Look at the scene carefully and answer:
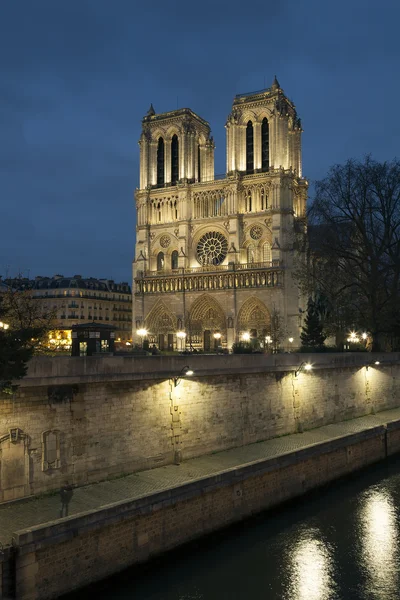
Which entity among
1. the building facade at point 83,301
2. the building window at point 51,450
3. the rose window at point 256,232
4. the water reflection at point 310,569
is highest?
the rose window at point 256,232

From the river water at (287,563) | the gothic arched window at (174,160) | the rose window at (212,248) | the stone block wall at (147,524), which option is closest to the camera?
the stone block wall at (147,524)

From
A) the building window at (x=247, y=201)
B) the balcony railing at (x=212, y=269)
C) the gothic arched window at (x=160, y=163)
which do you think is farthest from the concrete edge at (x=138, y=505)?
the gothic arched window at (x=160, y=163)

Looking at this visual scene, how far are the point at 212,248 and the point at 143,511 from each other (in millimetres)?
50187

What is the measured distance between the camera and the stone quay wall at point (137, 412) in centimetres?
1494

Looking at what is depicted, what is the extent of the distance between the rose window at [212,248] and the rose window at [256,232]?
2.84 m

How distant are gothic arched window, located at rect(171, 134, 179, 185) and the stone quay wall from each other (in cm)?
4274

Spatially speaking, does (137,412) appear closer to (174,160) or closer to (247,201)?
(247,201)

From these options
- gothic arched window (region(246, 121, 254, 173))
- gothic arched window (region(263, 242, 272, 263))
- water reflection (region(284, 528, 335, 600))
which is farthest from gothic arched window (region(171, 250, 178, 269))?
water reflection (region(284, 528, 335, 600))

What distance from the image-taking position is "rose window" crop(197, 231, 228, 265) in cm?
6200

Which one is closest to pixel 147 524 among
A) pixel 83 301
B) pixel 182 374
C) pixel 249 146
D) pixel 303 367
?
pixel 182 374

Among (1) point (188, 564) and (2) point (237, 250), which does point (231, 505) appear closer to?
(1) point (188, 564)

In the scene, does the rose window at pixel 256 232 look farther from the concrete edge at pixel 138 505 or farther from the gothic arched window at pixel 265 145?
the concrete edge at pixel 138 505

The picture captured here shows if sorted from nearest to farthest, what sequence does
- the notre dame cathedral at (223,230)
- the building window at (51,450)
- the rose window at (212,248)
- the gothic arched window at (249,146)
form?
the building window at (51,450) < the notre dame cathedral at (223,230) < the rose window at (212,248) < the gothic arched window at (249,146)

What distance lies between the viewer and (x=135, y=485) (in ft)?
53.3
